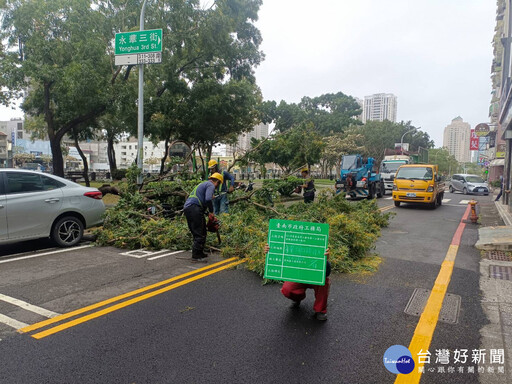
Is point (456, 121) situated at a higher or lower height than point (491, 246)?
higher

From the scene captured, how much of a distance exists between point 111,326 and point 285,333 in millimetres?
1802

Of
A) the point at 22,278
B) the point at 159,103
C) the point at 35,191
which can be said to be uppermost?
the point at 159,103

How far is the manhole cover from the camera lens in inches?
161

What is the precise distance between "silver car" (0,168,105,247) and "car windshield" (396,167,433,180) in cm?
1309

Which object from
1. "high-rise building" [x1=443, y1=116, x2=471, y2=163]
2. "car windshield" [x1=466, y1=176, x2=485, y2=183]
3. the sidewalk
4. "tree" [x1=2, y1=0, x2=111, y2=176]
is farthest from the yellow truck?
Result: "high-rise building" [x1=443, y1=116, x2=471, y2=163]

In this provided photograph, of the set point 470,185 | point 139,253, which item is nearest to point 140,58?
point 139,253

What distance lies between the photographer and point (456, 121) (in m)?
149

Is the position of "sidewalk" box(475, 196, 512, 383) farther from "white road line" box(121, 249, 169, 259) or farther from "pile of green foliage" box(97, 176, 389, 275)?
"white road line" box(121, 249, 169, 259)

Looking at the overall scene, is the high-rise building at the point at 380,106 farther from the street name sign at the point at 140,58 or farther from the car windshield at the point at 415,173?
the street name sign at the point at 140,58

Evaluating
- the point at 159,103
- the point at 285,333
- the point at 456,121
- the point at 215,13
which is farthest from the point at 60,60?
the point at 456,121

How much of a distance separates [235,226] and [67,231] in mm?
3397

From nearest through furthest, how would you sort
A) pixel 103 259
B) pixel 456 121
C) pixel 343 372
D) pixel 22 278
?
1. pixel 343 372
2. pixel 22 278
3. pixel 103 259
4. pixel 456 121

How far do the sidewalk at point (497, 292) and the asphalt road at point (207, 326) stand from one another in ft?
0.39

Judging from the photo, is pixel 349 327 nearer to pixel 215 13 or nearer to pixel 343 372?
pixel 343 372
